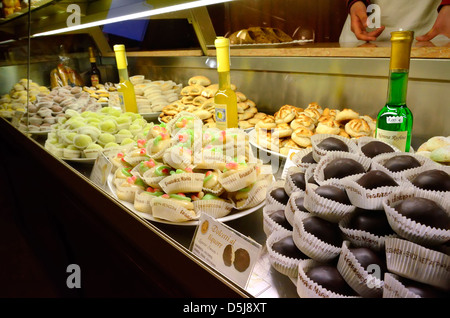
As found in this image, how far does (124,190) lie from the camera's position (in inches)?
52.4

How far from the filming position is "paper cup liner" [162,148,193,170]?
1242 millimetres

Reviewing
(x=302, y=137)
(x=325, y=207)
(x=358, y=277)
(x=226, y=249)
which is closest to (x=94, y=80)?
(x=302, y=137)

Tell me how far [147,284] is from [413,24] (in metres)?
3.28

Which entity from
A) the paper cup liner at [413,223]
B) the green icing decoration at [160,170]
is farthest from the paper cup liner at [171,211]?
the paper cup liner at [413,223]

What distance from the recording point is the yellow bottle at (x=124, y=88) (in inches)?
92.6

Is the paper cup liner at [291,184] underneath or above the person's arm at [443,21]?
underneath

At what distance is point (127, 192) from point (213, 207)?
368 millimetres

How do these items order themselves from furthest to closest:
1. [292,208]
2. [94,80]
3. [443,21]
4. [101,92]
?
[94,80] < [101,92] < [443,21] < [292,208]

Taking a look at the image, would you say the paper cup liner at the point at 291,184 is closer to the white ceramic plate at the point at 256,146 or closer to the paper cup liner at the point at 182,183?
the paper cup liner at the point at 182,183

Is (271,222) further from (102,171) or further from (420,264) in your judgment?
(102,171)

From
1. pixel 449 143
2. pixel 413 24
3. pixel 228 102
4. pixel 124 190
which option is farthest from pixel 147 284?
pixel 413 24

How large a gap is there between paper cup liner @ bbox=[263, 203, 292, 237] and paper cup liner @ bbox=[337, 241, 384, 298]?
0.18m

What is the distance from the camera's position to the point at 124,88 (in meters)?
2.43

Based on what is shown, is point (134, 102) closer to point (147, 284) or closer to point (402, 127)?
point (147, 284)
